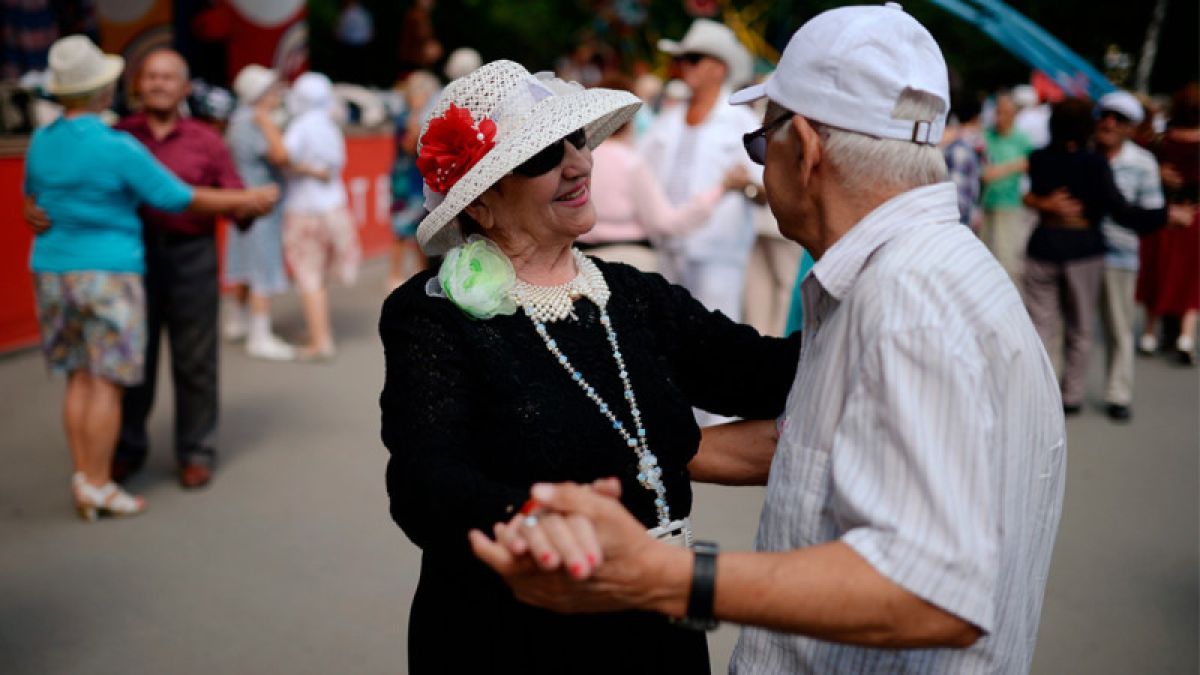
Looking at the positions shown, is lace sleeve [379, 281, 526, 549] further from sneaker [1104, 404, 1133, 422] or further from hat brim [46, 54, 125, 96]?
sneaker [1104, 404, 1133, 422]

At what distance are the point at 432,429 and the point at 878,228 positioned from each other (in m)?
0.76

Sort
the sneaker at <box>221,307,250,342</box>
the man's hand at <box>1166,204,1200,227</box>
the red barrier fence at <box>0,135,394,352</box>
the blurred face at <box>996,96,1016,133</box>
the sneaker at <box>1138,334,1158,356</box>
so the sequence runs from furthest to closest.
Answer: the blurred face at <box>996,96,1016,133</box>, the sneaker at <box>1138,334,1158,356</box>, the sneaker at <box>221,307,250,342</box>, the red barrier fence at <box>0,135,394,352</box>, the man's hand at <box>1166,204,1200,227</box>

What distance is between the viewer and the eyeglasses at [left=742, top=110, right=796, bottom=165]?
1.72 meters

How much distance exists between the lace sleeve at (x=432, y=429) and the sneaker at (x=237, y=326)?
7.49 meters

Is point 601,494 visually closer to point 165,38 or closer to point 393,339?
point 393,339

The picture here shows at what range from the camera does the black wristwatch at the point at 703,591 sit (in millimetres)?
1406

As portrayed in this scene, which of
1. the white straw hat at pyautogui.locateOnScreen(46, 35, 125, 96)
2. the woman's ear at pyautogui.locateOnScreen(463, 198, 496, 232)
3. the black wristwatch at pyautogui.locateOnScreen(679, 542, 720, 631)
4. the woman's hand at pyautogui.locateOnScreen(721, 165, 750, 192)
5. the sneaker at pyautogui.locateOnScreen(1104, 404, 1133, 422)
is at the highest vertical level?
the woman's ear at pyautogui.locateOnScreen(463, 198, 496, 232)

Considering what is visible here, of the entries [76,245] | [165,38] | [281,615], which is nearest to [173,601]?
[281,615]

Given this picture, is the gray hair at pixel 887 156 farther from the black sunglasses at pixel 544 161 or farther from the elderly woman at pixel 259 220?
the elderly woman at pixel 259 220

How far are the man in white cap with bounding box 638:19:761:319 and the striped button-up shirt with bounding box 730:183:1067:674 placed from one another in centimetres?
417

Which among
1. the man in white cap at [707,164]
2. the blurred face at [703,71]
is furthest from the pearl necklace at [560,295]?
the blurred face at [703,71]

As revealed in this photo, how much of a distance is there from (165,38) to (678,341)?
10.3 metres

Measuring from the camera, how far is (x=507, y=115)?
6.39 feet

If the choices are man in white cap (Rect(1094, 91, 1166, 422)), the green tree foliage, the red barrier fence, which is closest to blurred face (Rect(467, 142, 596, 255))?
man in white cap (Rect(1094, 91, 1166, 422))
